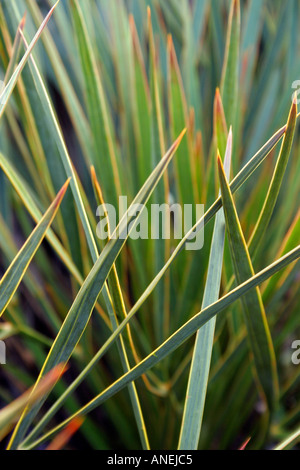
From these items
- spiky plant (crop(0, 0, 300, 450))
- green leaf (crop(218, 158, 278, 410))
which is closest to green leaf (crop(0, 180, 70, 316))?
spiky plant (crop(0, 0, 300, 450))

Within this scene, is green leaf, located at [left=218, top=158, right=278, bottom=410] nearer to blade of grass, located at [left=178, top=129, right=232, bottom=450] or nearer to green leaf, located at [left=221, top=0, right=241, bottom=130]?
blade of grass, located at [left=178, top=129, right=232, bottom=450]

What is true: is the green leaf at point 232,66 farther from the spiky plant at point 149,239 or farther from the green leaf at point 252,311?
the green leaf at point 252,311

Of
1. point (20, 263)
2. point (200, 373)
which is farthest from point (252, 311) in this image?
point (20, 263)

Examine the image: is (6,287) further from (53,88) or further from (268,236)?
(53,88)

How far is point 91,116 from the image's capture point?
529 millimetres

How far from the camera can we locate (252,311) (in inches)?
16.4

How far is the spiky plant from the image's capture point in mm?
378

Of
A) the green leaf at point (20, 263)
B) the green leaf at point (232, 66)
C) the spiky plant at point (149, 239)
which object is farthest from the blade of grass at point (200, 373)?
the green leaf at point (232, 66)

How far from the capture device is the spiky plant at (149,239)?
1.24 ft

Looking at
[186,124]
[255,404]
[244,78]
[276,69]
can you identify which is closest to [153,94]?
[186,124]

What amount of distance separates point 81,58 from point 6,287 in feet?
0.89

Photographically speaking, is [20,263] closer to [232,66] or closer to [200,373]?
[200,373]

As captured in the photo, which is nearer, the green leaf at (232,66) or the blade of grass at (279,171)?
the blade of grass at (279,171)

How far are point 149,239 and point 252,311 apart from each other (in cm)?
18
